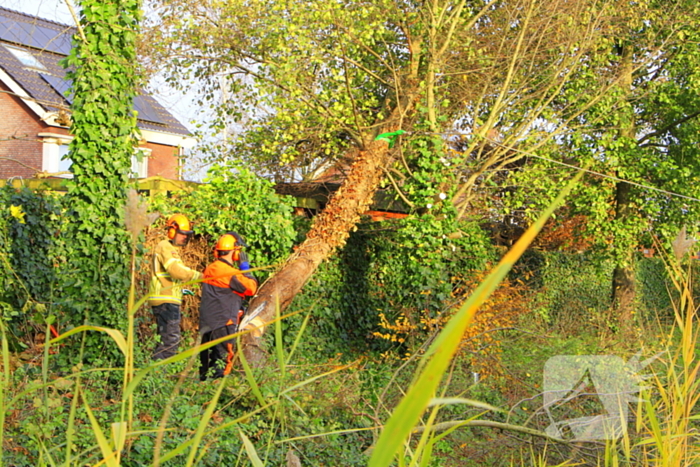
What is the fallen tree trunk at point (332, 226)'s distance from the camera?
30.6 ft

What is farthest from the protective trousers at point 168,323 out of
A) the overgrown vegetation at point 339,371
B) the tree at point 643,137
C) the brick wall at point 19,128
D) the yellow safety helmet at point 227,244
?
the brick wall at point 19,128

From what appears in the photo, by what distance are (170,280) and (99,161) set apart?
1.56 m

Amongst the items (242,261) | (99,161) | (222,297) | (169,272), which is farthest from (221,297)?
(99,161)

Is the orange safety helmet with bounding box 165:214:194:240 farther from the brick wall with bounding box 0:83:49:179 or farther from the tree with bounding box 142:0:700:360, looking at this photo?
the brick wall with bounding box 0:83:49:179

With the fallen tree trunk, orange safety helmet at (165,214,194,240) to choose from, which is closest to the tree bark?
the fallen tree trunk

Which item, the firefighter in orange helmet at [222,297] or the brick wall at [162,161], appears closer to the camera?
the firefighter in orange helmet at [222,297]

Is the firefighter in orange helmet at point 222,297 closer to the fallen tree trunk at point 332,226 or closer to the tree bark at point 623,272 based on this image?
the fallen tree trunk at point 332,226

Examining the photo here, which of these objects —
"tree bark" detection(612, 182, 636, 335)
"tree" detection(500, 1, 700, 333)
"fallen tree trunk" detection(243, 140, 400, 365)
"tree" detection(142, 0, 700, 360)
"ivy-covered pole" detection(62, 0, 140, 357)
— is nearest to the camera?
"ivy-covered pole" detection(62, 0, 140, 357)

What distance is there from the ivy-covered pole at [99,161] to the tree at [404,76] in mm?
3227

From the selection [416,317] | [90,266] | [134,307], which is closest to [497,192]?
[416,317]

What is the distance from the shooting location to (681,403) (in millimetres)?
2299

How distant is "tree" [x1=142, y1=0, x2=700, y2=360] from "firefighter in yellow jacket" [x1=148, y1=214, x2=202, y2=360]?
2.14 m

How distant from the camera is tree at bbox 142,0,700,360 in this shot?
413 inches

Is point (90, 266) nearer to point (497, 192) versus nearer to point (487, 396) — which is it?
point (487, 396)
